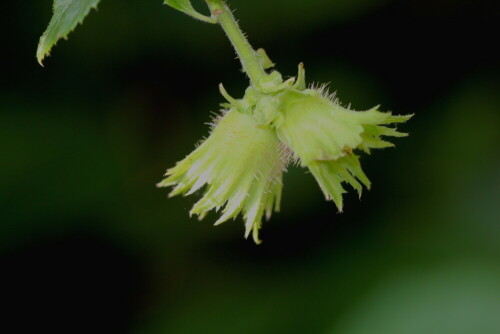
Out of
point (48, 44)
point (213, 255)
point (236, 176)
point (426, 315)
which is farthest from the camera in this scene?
point (213, 255)

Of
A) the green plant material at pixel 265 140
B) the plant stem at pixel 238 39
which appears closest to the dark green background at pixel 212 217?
the green plant material at pixel 265 140

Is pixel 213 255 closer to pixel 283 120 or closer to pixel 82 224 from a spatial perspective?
pixel 82 224

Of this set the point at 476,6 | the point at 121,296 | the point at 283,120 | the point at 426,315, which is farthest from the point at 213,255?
the point at 283,120

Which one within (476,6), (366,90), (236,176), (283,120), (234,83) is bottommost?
(236,176)

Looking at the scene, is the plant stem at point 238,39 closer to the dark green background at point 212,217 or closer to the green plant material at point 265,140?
the green plant material at point 265,140

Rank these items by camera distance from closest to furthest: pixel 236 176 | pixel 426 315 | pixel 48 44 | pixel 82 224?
pixel 48 44 < pixel 236 176 < pixel 426 315 < pixel 82 224

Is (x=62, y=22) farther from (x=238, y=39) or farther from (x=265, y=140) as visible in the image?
(x=265, y=140)
